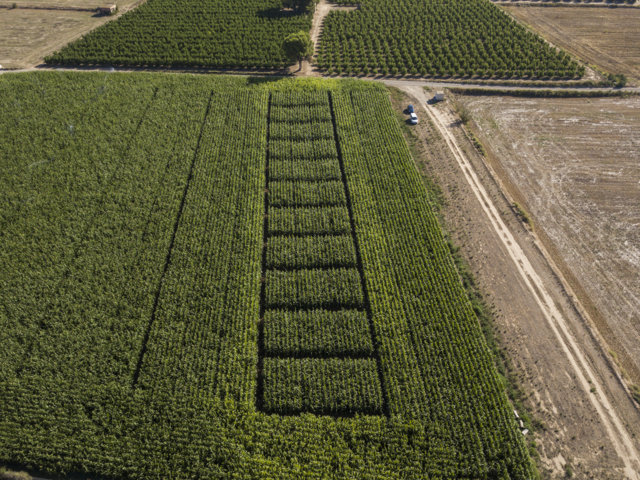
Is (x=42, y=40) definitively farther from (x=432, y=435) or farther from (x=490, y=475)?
(x=490, y=475)

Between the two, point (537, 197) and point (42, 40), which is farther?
point (42, 40)

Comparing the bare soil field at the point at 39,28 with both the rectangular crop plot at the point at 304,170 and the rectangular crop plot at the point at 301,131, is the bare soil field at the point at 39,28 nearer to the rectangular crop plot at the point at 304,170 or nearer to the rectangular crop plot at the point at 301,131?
the rectangular crop plot at the point at 301,131

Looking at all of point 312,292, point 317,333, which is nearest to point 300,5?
point 312,292

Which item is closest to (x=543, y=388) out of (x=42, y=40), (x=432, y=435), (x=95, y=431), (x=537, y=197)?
(x=432, y=435)

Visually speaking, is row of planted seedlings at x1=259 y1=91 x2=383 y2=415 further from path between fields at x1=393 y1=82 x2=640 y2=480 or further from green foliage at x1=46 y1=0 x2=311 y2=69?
green foliage at x1=46 y1=0 x2=311 y2=69

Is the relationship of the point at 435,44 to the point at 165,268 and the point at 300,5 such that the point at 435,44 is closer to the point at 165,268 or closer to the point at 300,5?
the point at 300,5

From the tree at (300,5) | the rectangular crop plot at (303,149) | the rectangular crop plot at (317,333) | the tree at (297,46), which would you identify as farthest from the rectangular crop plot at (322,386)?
the tree at (300,5)
